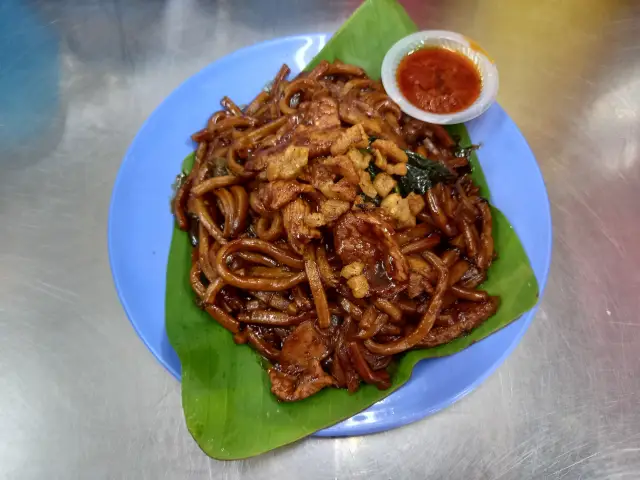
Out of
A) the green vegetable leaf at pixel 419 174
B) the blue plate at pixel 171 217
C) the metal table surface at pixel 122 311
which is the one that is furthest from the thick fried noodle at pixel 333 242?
the metal table surface at pixel 122 311

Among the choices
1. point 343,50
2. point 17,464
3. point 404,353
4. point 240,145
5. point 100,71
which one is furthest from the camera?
point 100,71

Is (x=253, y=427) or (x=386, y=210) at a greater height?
(x=386, y=210)

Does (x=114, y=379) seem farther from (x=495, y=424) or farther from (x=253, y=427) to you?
(x=495, y=424)

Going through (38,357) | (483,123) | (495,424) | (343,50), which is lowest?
(495,424)

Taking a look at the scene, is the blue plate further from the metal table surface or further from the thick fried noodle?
the metal table surface

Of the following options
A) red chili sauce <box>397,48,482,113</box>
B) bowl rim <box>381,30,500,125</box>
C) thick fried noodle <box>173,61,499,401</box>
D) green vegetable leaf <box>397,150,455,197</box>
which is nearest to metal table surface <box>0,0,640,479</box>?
thick fried noodle <box>173,61,499,401</box>

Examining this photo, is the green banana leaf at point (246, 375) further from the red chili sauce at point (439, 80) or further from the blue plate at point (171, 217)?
the red chili sauce at point (439, 80)

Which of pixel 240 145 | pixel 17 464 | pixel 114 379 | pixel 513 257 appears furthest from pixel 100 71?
pixel 513 257

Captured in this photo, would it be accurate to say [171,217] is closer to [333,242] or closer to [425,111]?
[333,242]
